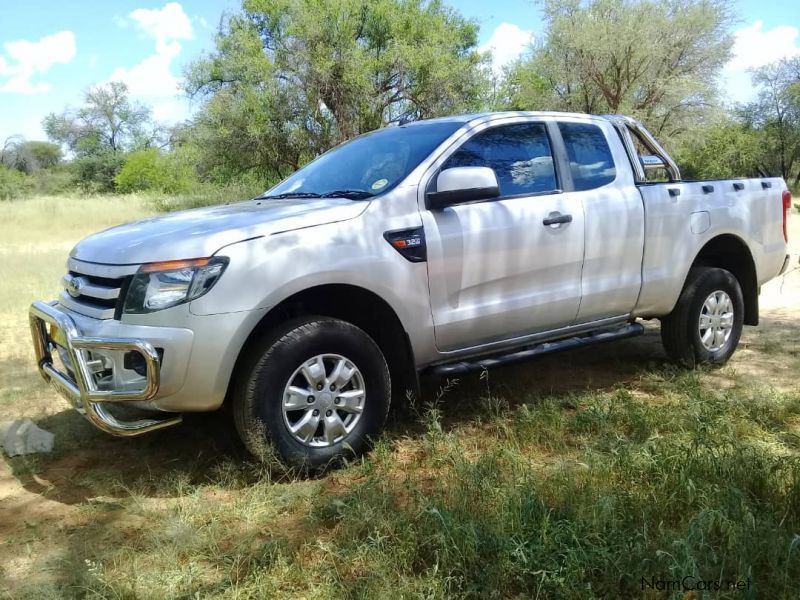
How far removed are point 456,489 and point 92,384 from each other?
1.71 metres

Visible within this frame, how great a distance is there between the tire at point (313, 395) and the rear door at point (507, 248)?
1.74 feet

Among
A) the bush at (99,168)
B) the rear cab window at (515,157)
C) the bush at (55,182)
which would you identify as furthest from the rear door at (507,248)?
the bush at (99,168)

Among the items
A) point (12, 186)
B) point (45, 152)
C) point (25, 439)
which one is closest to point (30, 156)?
point (45, 152)

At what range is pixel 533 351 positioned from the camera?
4223 mm


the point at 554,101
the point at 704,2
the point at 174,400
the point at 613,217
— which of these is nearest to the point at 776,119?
the point at 704,2

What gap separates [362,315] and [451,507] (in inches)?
50.2

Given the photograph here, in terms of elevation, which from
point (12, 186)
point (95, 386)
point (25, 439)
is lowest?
point (25, 439)

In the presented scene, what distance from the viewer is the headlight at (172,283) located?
309 centimetres

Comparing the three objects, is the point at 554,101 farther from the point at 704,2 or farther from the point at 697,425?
the point at 697,425

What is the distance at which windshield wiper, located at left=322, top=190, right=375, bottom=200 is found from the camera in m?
3.82

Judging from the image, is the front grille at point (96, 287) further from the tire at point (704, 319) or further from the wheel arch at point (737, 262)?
the wheel arch at point (737, 262)

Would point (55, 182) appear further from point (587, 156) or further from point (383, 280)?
point (383, 280)

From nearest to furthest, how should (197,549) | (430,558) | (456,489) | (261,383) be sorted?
1. (430,558)
2. (197,549)
3. (456,489)
4. (261,383)

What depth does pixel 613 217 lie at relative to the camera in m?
4.50
